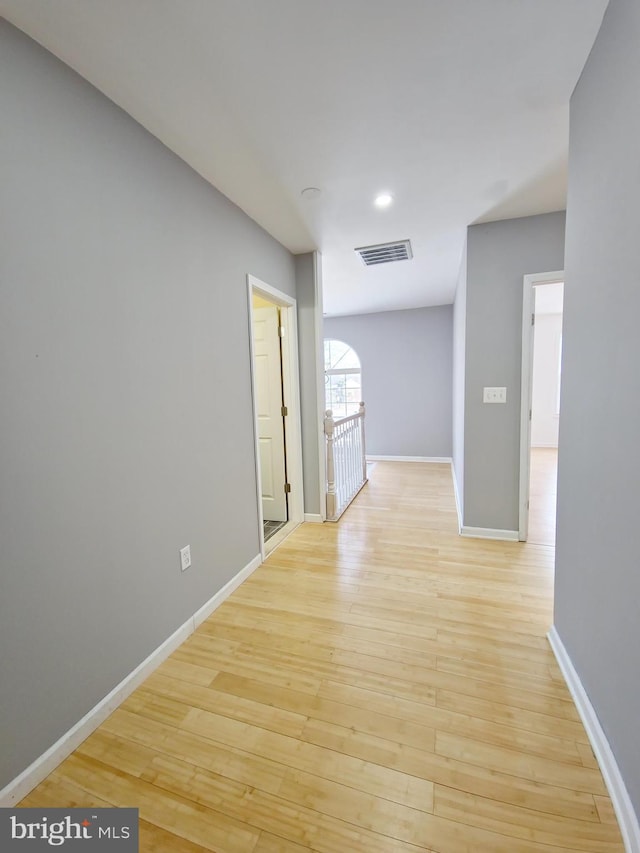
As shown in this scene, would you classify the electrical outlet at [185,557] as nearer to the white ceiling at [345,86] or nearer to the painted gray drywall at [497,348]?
the white ceiling at [345,86]

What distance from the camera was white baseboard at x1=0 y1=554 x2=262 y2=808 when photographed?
1.13m

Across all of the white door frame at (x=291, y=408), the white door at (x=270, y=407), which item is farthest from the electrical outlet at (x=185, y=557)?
the white door at (x=270, y=407)

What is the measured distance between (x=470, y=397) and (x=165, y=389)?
93.2 inches

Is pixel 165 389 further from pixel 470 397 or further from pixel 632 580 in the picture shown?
pixel 470 397

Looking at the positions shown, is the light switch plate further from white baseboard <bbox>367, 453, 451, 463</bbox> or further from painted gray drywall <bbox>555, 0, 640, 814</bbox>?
white baseboard <bbox>367, 453, 451, 463</bbox>

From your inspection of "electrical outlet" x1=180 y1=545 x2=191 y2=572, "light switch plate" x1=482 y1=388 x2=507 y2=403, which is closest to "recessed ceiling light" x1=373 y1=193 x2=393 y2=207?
"light switch plate" x1=482 y1=388 x2=507 y2=403

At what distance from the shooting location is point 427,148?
1.85 meters

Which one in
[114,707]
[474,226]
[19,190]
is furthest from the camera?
[474,226]

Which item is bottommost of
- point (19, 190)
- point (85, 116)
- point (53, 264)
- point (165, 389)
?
point (165, 389)

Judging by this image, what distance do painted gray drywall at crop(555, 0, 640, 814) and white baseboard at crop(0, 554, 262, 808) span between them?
1.79 metres

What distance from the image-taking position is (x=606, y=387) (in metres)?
1.19

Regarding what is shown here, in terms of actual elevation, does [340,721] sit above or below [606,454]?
below

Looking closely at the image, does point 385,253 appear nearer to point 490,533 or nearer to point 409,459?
point 490,533

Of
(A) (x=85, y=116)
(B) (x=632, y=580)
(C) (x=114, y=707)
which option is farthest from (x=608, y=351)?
(C) (x=114, y=707)
